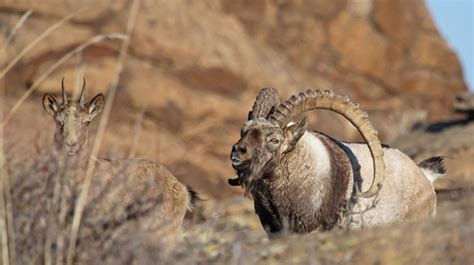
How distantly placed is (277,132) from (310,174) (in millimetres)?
607

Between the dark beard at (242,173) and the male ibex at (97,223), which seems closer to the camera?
the male ibex at (97,223)

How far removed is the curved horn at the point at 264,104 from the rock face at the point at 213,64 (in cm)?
1034

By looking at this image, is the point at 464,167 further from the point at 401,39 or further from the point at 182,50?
the point at 401,39

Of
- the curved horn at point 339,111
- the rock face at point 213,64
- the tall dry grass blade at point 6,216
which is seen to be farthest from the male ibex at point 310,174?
the rock face at point 213,64

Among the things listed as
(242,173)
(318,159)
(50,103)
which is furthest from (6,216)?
(318,159)

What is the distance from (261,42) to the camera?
35.6 meters

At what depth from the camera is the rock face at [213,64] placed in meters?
27.8

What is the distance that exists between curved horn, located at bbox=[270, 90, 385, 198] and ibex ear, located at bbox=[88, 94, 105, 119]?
5.90ft

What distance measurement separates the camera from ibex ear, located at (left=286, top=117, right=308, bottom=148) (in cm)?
1222

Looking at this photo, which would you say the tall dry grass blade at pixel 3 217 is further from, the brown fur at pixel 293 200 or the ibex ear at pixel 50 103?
the brown fur at pixel 293 200

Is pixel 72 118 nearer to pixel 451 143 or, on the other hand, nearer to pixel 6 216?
pixel 6 216

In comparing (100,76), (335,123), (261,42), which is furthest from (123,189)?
(261,42)

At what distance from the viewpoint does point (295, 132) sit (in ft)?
40.3

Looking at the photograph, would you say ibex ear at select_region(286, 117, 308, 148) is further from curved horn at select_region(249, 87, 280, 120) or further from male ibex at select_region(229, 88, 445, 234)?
curved horn at select_region(249, 87, 280, 120)
